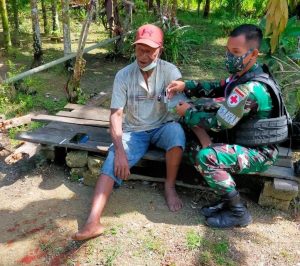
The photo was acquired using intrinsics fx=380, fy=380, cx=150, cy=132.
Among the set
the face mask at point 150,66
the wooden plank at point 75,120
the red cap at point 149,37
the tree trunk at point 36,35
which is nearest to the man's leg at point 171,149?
the face mask at point 150,66

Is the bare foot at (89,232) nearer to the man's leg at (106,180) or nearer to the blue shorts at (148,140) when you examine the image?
the man's leg at (106,180)

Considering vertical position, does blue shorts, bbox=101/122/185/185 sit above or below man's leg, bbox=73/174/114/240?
above

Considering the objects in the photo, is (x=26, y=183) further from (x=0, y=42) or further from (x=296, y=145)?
(x=0, y=42)

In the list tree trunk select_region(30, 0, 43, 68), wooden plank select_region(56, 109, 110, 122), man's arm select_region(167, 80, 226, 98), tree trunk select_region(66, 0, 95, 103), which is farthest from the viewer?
tree trunk select_region(30, 0, 43, 68)

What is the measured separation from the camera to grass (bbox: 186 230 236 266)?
2.71 m

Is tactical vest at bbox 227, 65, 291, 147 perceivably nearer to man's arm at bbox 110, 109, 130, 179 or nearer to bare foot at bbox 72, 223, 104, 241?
man's arm at bbox 110, 109, 130, 179

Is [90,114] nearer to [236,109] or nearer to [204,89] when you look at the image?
[204,89]

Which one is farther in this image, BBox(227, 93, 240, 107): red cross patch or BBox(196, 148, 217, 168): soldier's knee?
BBox(196, 148, 217, 168): soldier's knee

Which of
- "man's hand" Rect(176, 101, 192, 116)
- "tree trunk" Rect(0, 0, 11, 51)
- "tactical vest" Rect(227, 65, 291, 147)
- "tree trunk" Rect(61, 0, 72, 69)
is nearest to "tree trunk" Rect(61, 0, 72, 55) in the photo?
"tree trunk" Rect(61, 0, 72, 69)

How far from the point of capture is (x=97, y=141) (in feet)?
12.0

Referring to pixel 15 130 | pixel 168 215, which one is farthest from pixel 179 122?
pixel 15 130

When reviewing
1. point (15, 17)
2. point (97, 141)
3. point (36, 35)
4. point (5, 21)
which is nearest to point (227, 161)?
point (97, 141)

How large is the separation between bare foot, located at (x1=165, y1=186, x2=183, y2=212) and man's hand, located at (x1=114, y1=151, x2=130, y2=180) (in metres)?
0.47

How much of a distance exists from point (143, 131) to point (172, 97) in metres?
0.40
